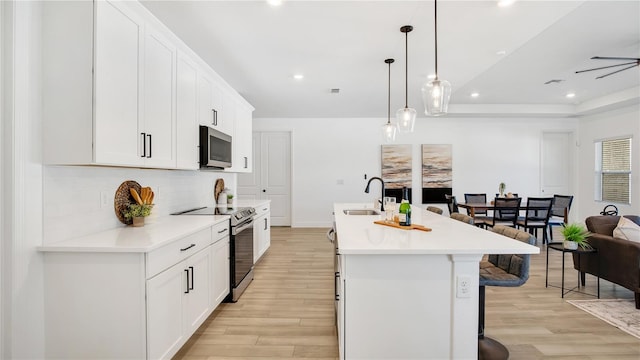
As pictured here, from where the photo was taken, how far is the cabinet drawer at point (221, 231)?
2643 millimetres

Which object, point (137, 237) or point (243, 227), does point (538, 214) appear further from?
point (137, 237)

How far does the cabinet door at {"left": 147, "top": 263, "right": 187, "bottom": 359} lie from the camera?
68.4 inches

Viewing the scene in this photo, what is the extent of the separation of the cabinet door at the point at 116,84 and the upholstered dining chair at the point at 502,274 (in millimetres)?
2419

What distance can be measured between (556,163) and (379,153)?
417 centimetres

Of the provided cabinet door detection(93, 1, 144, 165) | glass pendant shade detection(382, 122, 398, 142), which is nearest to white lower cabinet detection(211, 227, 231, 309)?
cabinet door detection(93, 1, 144, 165)

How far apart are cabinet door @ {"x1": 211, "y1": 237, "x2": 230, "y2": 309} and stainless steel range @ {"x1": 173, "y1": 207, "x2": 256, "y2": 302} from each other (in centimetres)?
7

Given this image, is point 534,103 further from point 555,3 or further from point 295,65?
point 295,65

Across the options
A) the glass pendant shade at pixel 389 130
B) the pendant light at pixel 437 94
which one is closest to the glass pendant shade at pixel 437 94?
the pendant light at pixel 437 94

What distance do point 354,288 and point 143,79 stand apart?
1.98 meters

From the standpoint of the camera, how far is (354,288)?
5.64ft

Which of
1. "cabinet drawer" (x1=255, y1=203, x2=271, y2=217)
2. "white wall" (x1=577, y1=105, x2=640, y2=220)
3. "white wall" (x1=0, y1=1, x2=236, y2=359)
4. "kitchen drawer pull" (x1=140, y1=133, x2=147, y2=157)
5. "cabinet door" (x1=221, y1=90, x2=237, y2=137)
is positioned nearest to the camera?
"white wall" (x1=0, y1=1, x2=236, y2=359)

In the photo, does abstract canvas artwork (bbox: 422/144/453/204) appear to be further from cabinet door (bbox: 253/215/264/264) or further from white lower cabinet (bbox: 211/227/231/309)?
white lower cabinet (bbox: 211/227/231/309)

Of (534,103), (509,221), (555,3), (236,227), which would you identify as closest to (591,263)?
(509,221)

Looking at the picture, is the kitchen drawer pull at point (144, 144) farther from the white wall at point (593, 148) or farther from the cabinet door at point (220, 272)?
the white wall at point (593, 148)
